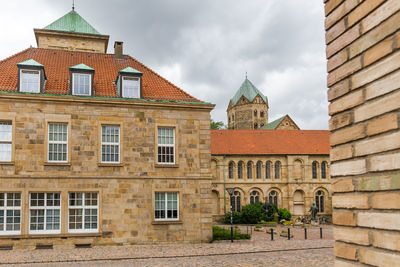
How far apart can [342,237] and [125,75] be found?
2020 centimetres

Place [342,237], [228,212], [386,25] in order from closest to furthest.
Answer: [386,25] < [342,237] < [228,212]

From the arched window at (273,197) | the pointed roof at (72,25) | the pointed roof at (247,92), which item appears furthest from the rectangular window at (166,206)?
the pointed roof at (247,92)

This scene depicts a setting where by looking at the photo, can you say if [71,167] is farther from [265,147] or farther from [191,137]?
[265,147]

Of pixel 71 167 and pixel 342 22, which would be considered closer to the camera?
pixel 342 22

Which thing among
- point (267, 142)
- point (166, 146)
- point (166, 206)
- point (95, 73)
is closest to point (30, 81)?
point (95, 73)

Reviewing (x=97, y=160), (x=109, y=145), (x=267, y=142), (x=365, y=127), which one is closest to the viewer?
(x=365, y=127)

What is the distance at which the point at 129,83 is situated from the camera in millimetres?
22703

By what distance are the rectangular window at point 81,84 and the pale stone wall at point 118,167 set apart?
107cm

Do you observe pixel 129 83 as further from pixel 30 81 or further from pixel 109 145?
pixel 30 81

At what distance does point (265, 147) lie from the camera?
47.3m

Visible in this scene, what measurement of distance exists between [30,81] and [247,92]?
64380 mm

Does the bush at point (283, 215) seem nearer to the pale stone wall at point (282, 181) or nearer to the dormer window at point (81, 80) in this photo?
the pale stone wall at point (282, 181)

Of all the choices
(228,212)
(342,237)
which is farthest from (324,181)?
(342,237)

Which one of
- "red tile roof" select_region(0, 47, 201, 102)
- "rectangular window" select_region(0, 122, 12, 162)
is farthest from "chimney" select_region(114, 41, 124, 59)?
"rectangular window" select_region(0, 122, 12, 162)
